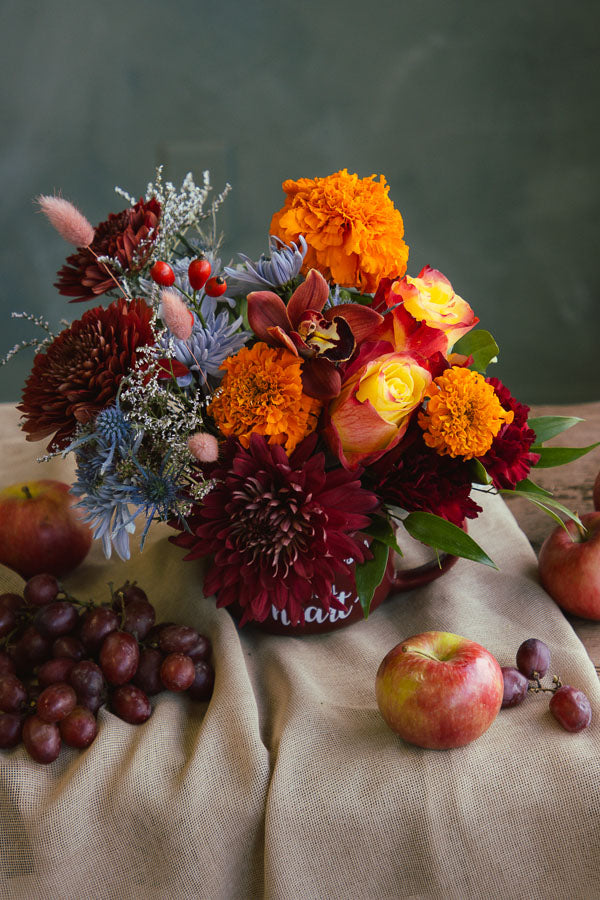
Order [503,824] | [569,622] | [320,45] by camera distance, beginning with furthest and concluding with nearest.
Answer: [320,45] < [569,622] < [503,824]

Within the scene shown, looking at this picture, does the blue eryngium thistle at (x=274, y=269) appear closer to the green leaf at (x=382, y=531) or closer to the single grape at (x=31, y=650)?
the green leaf at (x=382, y=531)

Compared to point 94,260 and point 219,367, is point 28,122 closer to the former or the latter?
point 94,260

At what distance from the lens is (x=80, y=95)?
214cm

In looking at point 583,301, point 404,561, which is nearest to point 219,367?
point 404,561

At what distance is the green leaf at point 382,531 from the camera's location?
2.15 feet

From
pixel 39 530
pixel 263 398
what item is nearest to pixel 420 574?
pixel 263 398

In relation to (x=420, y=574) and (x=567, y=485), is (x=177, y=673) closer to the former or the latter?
(x=420, y=574)

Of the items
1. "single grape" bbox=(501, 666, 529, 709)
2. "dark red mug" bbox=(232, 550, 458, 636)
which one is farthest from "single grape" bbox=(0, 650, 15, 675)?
"single grape" bbox=(501, 666, 529, 709)

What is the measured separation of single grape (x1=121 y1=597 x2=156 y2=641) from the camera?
695 millimetres

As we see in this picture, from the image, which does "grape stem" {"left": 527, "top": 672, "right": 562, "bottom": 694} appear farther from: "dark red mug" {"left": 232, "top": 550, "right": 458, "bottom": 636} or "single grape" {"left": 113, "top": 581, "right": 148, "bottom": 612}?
"single grape" {"left": 113, "top": 581, "right": 148, "bottom": 612}

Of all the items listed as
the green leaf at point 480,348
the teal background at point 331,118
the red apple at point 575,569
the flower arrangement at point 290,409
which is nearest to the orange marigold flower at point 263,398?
the flower arrangement at point 290,409

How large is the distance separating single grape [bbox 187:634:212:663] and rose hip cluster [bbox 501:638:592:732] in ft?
0.88

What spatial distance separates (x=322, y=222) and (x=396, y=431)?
0.20 meters

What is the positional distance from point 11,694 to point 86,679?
0.06 m
